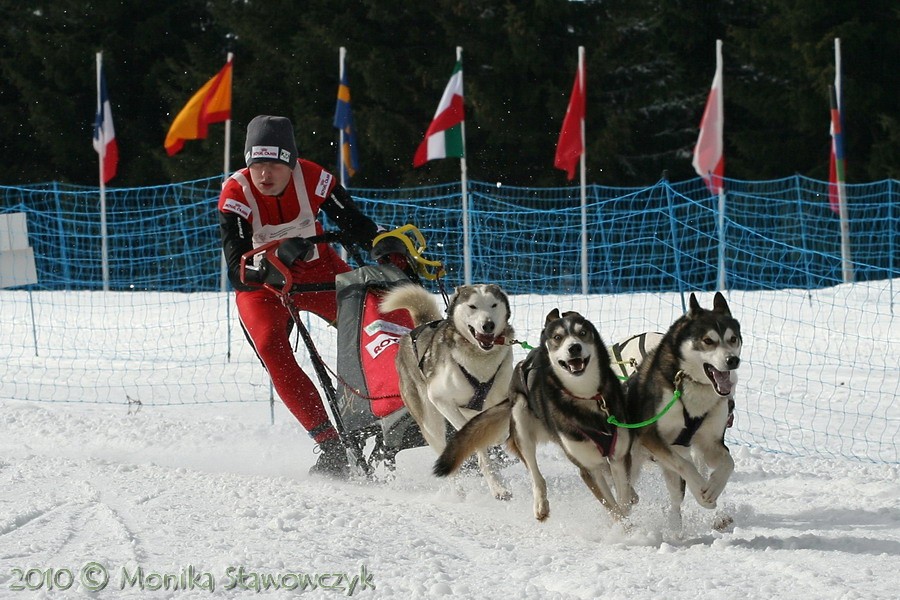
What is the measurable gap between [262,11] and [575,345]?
20.6 m

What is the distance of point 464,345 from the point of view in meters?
4.86

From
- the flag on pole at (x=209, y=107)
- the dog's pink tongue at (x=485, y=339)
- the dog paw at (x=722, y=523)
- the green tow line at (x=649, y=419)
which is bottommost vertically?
the dog paw at (x=722, y=523)

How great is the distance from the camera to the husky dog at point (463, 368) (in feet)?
15.8

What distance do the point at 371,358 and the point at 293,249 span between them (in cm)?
63

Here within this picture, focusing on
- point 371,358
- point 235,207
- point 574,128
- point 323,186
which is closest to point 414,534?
point 371,358

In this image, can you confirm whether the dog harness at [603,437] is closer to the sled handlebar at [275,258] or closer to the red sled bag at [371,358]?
the red sled bag at [371,358]

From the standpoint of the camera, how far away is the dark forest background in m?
20.2

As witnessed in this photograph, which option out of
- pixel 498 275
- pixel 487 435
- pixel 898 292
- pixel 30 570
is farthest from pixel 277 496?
pixel 498 275

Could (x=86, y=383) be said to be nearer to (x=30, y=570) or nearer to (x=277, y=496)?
(x=277, y=496)

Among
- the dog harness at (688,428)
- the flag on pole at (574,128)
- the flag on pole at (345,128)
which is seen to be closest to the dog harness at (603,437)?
the dog harness at (688,428)

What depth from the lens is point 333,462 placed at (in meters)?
5.50

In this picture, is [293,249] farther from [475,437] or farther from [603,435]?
[603,435]

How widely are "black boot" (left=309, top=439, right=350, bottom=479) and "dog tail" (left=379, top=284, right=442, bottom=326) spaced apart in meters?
0.73

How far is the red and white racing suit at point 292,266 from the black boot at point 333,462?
0.17ft
